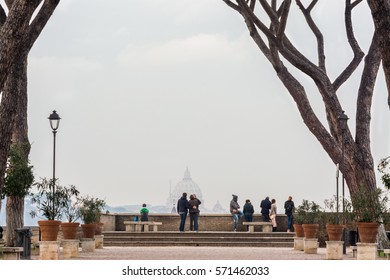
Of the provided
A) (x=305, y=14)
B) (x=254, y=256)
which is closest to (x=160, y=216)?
(x=305, y=14)

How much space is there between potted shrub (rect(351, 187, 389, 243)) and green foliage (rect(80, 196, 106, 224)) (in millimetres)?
8050

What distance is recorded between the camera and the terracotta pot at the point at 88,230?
3097 centimetres

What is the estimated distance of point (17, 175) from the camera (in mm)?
28078

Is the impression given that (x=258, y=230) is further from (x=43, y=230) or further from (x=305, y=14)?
(x=43, y=230)

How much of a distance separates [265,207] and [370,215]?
1745 cm

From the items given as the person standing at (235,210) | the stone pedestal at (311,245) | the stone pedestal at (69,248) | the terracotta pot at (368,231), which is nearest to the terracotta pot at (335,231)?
the terracotta pot at (368,231)

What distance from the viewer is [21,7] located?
2248 cm

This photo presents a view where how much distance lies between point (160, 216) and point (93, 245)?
515 inches

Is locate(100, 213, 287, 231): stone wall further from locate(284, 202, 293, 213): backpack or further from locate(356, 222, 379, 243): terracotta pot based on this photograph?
locate(356, 222, 379, 243): terracotta pot

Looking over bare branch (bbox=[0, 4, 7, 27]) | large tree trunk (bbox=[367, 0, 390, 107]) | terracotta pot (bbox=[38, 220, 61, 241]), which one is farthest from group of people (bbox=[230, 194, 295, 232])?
large tree trunk (bbox=[367, 0, 390, 107])

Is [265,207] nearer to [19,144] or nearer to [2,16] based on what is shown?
[19,144]

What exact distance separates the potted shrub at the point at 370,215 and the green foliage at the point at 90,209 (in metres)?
8.05

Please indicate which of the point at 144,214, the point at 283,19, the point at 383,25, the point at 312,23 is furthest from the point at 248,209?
the point at 383,25

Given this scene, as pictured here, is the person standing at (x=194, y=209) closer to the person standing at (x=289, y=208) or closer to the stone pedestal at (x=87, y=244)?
the person standing at (x=289, y=208)
